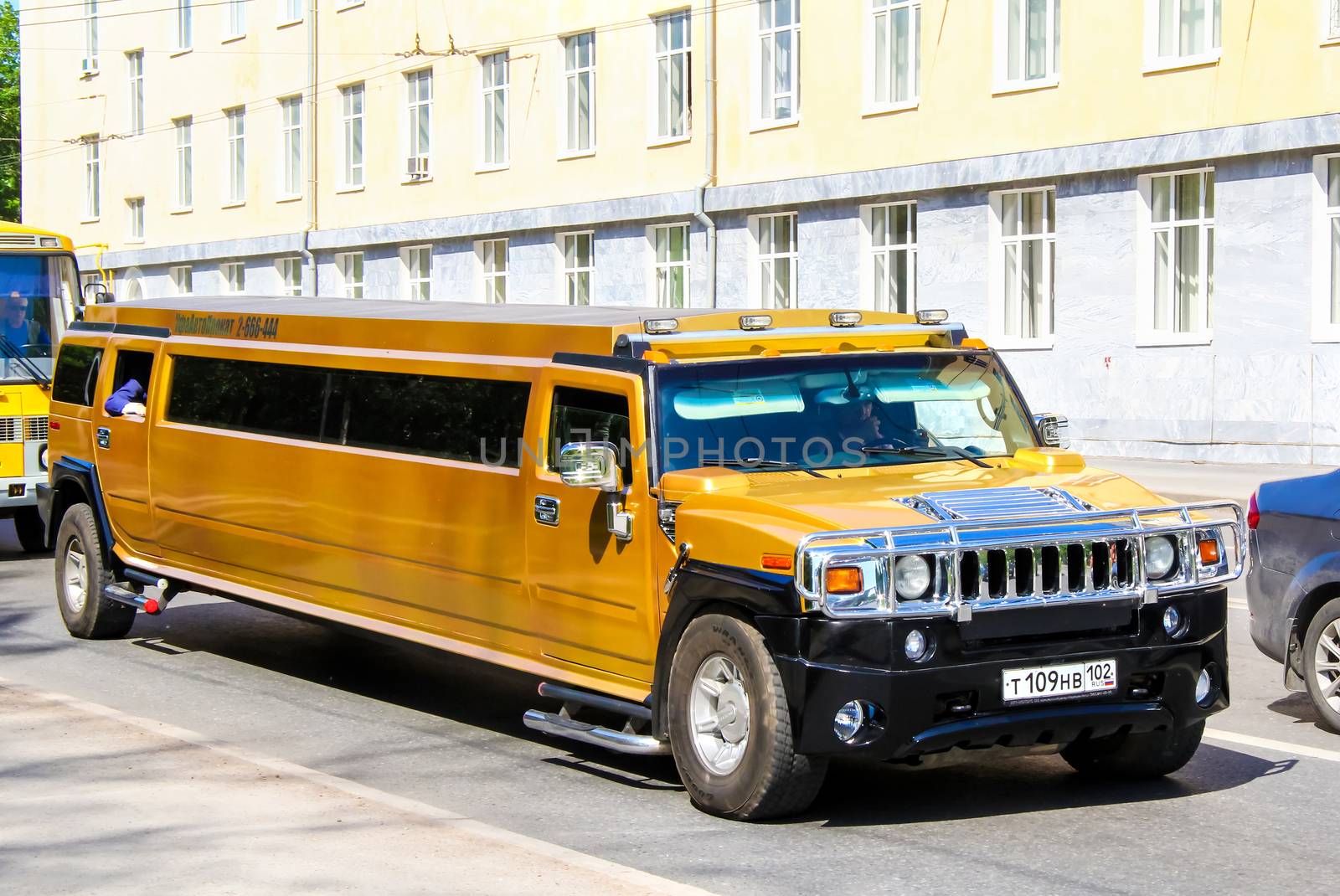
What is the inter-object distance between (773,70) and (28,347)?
16541 millimetres

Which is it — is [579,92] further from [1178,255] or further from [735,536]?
[735,536]

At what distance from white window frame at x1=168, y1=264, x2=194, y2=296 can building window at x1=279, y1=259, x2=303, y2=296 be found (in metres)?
5.19

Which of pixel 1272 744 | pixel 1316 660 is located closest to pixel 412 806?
pixel 1272 744

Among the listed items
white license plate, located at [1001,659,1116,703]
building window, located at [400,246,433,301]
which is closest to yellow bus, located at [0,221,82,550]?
white license plate, located at [1001,659,1116,703]

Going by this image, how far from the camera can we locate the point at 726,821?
22.7ft

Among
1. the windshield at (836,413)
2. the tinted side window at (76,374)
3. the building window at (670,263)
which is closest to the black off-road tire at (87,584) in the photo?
the tinted side window at (76,374)

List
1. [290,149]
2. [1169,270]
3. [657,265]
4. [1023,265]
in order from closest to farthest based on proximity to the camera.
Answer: [1169,270] < [1023,265] < [657,265] < [290,149]

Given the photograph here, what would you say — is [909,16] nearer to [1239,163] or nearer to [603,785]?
[1239,163]

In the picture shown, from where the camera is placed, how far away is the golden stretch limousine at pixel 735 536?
6520 millimetres

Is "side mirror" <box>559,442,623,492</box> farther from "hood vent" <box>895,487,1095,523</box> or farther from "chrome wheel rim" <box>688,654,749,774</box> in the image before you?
"hood vent" <box>895,487,1095,523</box>

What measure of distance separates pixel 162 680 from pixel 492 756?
9.83 feet

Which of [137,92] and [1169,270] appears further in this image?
[137,92]

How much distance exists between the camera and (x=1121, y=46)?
24.6 m

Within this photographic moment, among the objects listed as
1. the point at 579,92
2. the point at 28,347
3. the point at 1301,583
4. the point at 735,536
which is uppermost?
the point at 579,92
